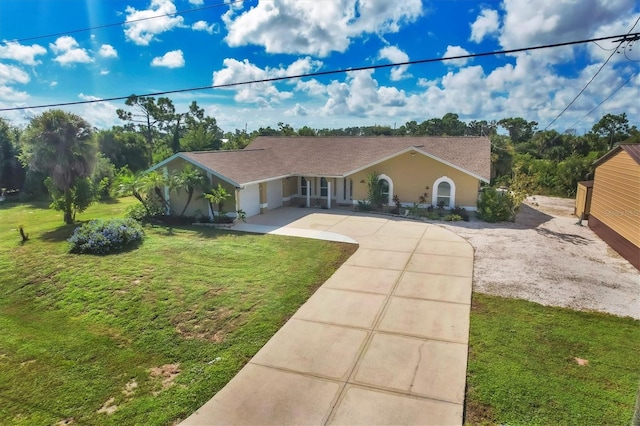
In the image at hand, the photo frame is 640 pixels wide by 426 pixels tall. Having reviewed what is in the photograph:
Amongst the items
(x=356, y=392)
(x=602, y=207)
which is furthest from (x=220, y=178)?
(x=602, y=207)

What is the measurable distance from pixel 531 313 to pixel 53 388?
9.94 m

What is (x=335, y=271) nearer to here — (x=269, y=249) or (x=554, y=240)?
(x=269, y=249)

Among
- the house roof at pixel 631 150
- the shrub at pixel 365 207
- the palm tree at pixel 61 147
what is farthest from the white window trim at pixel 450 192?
the palm tree at pixel 61 147

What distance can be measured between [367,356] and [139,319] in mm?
5322

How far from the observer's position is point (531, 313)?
897cm

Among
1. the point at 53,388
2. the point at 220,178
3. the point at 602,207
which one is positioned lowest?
the point at 53,388

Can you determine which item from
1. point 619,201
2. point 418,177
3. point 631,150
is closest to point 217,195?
point 418,177

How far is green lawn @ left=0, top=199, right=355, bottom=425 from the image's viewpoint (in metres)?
6.22

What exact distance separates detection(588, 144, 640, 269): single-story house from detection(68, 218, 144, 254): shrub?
17.7 m

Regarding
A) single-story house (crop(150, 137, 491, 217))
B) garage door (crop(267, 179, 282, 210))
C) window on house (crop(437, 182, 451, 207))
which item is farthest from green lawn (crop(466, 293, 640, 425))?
garage door (crop(267, 179, 282, 210))

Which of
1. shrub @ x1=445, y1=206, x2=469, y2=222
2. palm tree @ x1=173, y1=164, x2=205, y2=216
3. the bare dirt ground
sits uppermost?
palm tree @ x1=173, y1=164, x2=205, y2=216

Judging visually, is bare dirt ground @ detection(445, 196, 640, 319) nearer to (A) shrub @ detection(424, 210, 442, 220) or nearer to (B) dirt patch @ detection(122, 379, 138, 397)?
(A) shrub @ detection(424, 210, 442, 220)

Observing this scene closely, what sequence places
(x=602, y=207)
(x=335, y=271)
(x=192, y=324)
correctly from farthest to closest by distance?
(x=602, y=207) < (x=335, y=271) < (x=192, y=324)

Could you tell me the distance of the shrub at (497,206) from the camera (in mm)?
19375
